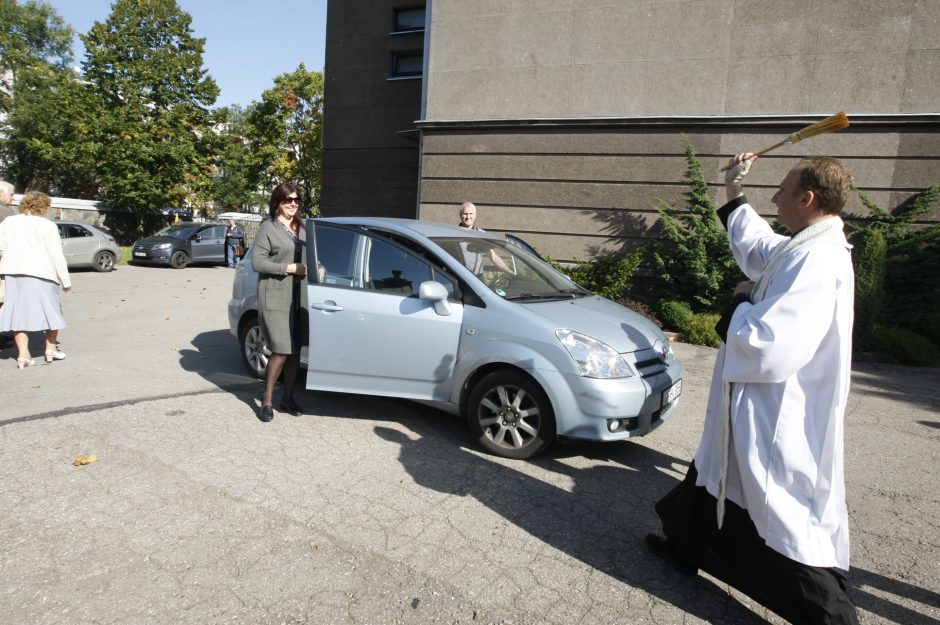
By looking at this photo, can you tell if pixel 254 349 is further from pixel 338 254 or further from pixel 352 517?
pixel 352 517

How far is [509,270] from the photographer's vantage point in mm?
4938

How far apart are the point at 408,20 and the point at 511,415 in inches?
669

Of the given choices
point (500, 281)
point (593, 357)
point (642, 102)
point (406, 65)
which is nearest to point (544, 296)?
point (500, 281)

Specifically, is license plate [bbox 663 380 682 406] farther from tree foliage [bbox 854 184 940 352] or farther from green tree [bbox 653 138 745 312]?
tree foliage [bbox 854 184 940 352]

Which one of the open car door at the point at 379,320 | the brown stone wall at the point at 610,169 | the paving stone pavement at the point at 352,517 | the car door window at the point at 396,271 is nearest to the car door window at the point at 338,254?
the open car door at the point at 379,320

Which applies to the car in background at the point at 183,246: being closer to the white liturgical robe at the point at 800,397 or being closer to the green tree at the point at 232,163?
the green tree at the point at 232,163

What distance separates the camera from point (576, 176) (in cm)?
1215

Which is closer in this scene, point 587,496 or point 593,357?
point 587,496

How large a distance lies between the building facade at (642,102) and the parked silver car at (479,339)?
7366mm

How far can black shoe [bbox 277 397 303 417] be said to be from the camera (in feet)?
16.6

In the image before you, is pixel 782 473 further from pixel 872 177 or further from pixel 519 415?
pixel 872 177

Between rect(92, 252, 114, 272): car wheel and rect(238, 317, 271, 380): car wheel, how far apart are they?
45.4 feet

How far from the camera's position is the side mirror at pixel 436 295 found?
431 centimetres

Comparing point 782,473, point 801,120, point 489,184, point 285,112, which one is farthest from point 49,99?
point 782,473
